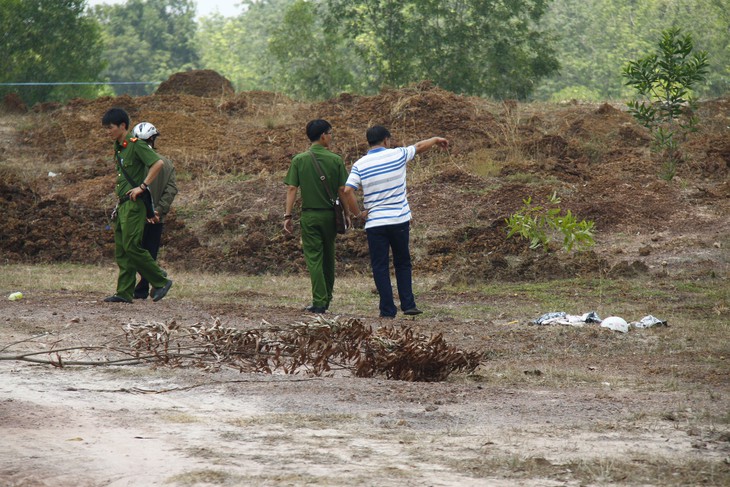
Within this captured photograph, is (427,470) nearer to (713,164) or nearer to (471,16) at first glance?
(713,164)

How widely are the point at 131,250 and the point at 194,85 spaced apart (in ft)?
59.0

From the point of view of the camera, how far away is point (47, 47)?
114 feet

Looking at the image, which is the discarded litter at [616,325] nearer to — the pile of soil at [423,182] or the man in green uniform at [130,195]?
the pile of soil at [423,182]

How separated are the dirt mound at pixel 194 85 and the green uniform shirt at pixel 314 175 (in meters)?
17.8

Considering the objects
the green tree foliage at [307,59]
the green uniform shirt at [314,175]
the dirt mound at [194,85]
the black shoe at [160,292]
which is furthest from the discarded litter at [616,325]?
the green tree foliage at [307,59]

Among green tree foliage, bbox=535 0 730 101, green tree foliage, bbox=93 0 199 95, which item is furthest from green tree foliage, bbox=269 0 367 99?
green tree foliage, bbox=93 0 199 95

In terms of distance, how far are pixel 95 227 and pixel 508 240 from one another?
6.84 m

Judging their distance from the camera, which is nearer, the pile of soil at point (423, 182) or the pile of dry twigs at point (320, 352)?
the pile of dry twigs at point (320, 352)

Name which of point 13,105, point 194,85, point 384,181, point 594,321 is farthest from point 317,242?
point 194,85

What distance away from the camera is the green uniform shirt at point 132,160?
10.7m

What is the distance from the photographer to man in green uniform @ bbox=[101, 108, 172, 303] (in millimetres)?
10648

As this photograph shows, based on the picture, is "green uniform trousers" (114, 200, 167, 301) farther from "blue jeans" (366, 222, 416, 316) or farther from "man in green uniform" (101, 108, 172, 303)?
"blue jeans" (366, 222, 416, 316)

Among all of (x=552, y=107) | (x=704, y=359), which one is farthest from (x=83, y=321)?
(x=552, y=107)

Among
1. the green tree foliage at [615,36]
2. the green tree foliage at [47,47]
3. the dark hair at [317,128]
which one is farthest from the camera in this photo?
the green tree foliage at [615,36]
